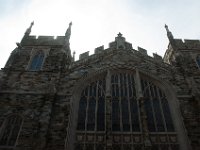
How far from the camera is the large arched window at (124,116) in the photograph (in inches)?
455

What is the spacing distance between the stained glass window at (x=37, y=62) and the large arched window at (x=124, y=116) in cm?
426

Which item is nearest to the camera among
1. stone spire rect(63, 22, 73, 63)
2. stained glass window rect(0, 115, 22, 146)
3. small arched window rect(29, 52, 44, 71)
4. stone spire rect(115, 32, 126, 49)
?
stained glass window rect(0, 115, 22, 146)

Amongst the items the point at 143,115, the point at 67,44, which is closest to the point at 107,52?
the point at 67,44

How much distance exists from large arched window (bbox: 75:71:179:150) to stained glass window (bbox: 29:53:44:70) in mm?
4256

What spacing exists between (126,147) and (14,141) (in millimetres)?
5458

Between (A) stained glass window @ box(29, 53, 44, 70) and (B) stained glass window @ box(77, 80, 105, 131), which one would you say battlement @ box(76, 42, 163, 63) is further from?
(A) stained glass window @ box(29, 53, 44, 70)

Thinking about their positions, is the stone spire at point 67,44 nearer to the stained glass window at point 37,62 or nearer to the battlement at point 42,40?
the battlement at point 42,40

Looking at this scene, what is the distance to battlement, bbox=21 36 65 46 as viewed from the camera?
1809 centimetres

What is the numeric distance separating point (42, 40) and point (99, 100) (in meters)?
7.78

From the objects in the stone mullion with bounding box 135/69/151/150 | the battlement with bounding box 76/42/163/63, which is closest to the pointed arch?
the stone mullion with bounding box 135/69/151/150

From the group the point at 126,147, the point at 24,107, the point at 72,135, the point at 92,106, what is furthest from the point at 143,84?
the point at 24,107

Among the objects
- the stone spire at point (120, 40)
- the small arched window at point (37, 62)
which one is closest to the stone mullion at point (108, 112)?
the stone spire at point (120, 40)

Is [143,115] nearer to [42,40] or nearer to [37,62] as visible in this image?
[37,62]

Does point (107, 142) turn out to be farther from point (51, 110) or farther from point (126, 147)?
point (51, 110)
